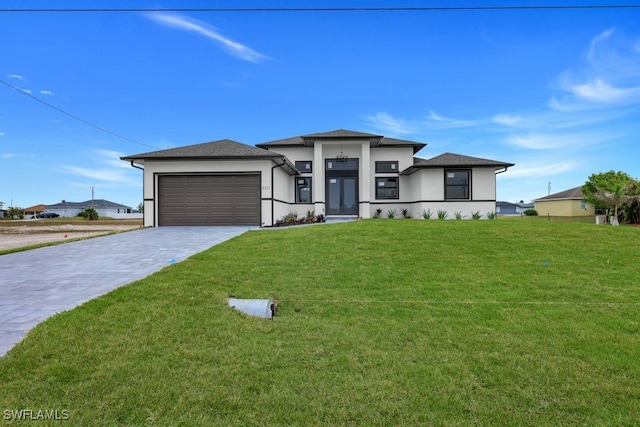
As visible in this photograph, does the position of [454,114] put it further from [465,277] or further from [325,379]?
[325,379]

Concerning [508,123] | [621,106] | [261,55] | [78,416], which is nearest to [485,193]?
[508,123]

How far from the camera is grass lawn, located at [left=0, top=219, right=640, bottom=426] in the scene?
8.49 feet

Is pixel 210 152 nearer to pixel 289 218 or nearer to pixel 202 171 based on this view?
pixel 202 171

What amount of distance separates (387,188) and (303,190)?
512cm

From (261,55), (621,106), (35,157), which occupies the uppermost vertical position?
(261,55)

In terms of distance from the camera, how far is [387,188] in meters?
20.1

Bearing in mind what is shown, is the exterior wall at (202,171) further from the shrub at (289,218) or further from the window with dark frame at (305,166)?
the window with dark frame at (305,166)

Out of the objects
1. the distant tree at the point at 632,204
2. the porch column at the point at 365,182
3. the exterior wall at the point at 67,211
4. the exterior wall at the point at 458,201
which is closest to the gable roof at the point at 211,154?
the porch column at the point at 365,182

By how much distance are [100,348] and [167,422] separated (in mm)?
1579

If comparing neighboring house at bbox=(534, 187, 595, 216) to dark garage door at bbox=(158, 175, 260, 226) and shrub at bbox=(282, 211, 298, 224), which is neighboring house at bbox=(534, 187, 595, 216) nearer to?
shrub at bbox=(282, 211, 298, 224)

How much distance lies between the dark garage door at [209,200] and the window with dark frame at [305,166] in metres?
4.57

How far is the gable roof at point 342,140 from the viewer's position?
18125mm

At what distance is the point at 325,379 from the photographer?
2.97m

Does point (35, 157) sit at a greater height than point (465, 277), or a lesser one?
greater
